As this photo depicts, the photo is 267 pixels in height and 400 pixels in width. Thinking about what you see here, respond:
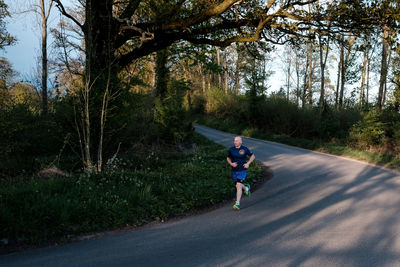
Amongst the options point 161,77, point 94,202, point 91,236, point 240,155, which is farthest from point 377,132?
point 91,236

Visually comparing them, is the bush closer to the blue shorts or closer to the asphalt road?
the asphalt road

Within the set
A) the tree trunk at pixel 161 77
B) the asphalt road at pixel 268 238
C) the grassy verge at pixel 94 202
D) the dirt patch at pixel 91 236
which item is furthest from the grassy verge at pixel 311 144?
the tree trunk at pixel 161 77

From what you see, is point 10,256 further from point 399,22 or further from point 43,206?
point 399,22

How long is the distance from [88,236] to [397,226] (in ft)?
19.2

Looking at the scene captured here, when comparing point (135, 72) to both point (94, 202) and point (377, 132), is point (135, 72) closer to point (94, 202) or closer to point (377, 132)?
point (94, 202)

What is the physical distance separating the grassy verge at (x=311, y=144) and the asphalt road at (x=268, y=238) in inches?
263

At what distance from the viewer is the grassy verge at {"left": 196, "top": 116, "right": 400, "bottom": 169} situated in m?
14.4

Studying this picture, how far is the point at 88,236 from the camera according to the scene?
530 cm

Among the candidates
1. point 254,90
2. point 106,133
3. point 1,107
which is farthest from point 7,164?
point 254,90

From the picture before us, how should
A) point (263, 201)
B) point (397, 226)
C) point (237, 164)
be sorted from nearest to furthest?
point (397, 226), point (237, 164), point (263, 201)

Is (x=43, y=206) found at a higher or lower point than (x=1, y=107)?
lower

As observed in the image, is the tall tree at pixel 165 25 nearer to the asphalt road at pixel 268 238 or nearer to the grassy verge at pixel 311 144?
the asphalt road at pixel 268 238

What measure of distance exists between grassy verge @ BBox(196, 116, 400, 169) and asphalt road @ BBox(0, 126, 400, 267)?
6.68 meters

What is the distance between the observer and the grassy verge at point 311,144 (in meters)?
14.4
